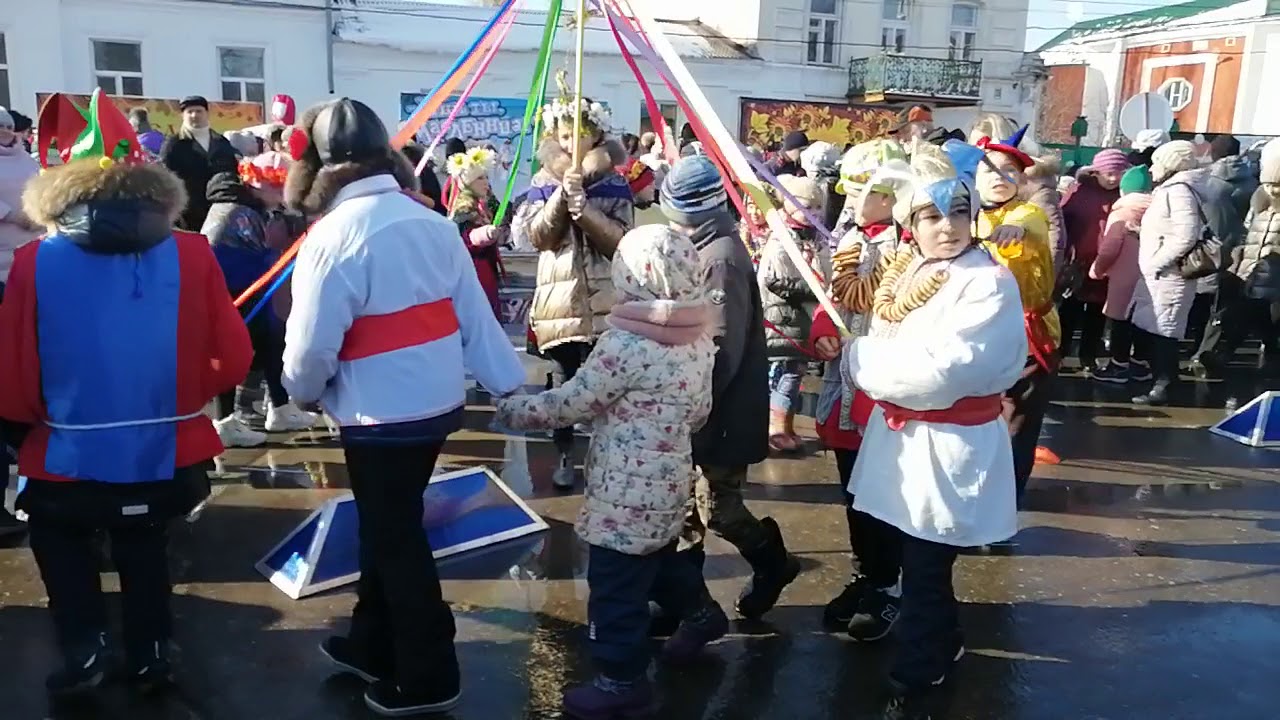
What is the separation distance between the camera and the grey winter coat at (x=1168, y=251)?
7.74m

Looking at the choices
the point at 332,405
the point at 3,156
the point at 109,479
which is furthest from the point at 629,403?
the point at 3,156

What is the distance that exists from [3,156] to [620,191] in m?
3.31

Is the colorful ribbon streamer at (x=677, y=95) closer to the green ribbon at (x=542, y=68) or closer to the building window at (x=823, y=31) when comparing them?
the green ribbon at (x=542, y=68)

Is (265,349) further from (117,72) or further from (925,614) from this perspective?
(117,72)

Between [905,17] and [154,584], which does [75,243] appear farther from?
[905,17]

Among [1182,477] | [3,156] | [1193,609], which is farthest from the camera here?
[1182,477]

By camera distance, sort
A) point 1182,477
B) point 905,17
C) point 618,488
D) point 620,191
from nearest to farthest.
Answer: point 618,488, point 620,191, point 1182,477, point 905,17

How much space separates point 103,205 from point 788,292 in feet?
12.3

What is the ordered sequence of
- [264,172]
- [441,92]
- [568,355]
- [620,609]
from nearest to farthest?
[620,609] → [441,92] → [568,355] → [264,172]

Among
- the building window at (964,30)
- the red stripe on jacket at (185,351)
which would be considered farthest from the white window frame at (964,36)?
the red stripe on jacket at (185,351)

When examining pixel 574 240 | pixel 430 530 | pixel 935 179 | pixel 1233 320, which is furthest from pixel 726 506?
pixel 1233 320

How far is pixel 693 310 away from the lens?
3.21 metres

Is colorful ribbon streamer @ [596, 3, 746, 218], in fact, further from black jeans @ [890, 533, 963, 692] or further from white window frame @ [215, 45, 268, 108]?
white window frame @ [215, 45, 268, 108]

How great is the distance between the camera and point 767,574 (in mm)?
4020
